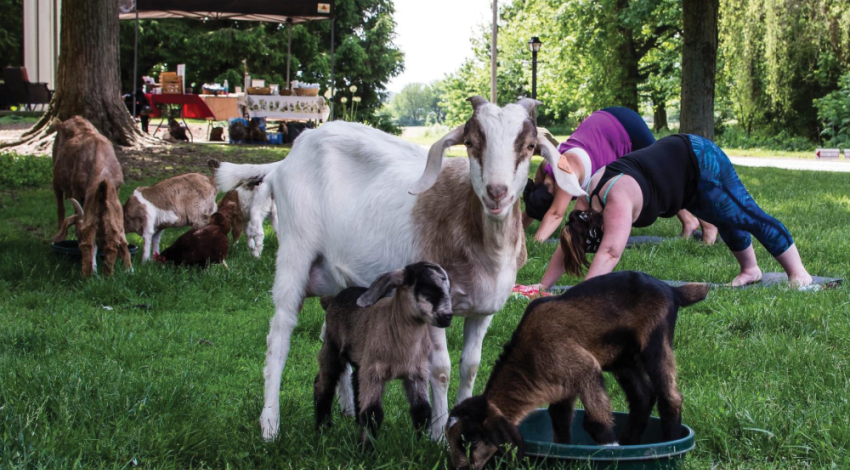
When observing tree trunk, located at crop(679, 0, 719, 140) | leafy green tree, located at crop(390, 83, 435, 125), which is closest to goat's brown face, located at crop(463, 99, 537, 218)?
tree trunk, located at crop(679, 0, 719, 140)

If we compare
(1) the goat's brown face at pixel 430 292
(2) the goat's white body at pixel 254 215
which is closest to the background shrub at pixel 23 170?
(2) the goat's white body at pixel 254 215

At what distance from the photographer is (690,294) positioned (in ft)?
10.1

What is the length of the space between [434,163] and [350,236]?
2.10 ft

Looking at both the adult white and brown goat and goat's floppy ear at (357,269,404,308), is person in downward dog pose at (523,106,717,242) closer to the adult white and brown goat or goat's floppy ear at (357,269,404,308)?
the adult white and brown goat

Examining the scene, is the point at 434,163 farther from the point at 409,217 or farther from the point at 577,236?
the point at 577,236

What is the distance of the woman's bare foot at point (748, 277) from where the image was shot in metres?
6.24

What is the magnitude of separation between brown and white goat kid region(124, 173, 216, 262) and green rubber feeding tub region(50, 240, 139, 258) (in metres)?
0.25

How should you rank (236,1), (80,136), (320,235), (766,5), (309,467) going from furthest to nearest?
(766,5) → (236,1) → (80,136) → (320,235) → (309,467)

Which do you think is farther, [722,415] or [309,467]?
[722,415]

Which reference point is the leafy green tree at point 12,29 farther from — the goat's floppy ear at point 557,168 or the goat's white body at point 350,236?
the goat's floppy ear at point 557,168

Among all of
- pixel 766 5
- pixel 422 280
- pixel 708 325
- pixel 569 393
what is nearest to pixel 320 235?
pixel 422 280

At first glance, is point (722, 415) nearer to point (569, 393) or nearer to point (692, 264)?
point (569, 393)

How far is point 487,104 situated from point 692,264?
170 inches

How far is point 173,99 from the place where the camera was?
19156 mm
